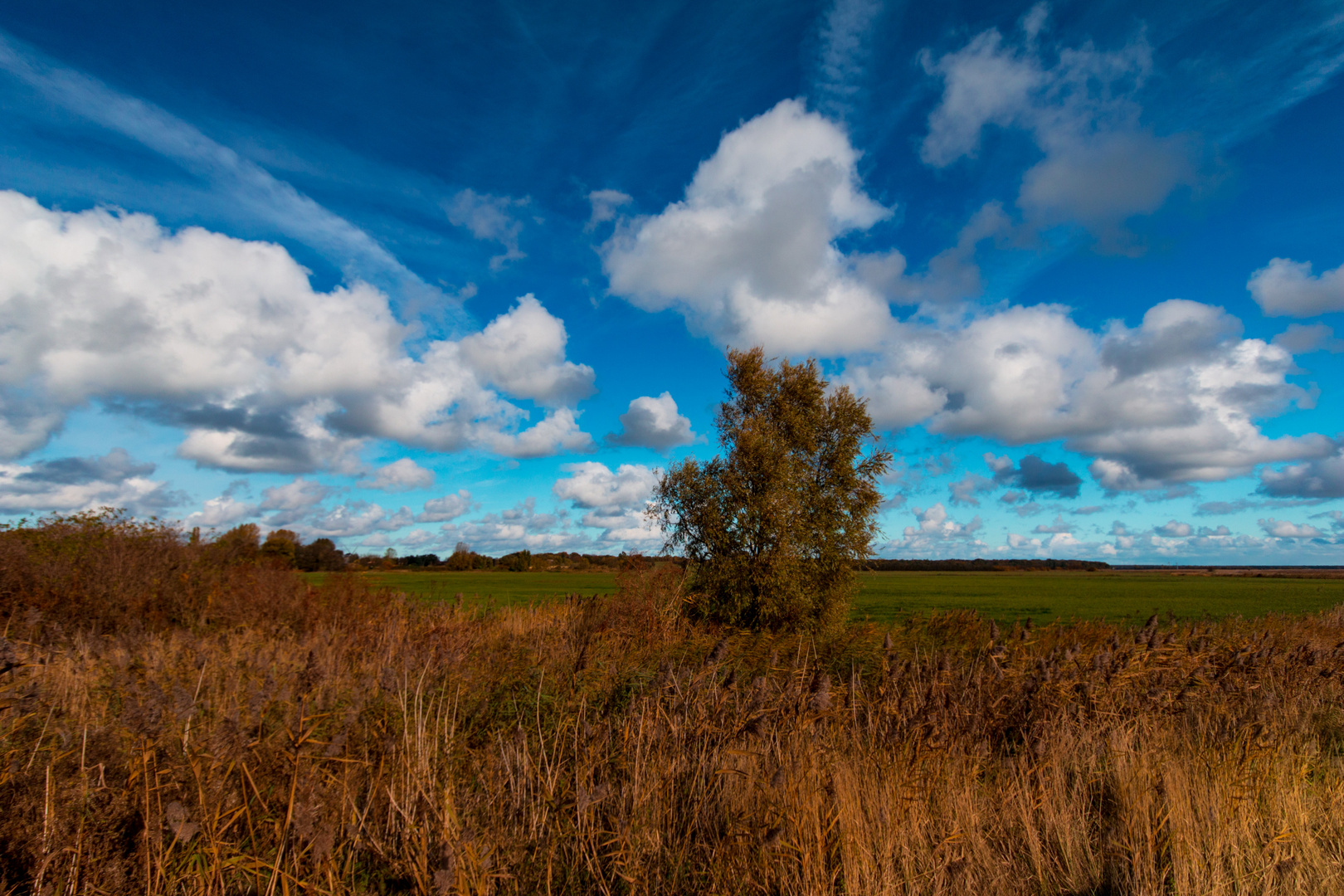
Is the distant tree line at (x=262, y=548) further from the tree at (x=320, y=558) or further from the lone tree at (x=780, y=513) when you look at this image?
the lone tree at (x=780, y=513)

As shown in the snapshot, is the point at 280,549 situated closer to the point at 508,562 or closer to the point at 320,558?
the point at 320,558

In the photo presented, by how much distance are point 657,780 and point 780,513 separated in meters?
12.5

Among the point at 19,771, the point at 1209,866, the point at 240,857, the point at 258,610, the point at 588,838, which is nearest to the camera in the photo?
the point at 240,857

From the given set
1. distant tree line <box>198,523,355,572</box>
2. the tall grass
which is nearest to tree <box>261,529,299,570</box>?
distant tree line <box>198,523,355,572</box>

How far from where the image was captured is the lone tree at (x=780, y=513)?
16.2 m

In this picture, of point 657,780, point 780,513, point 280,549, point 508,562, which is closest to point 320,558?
point 280,549

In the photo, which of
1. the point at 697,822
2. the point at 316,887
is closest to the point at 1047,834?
the point at 697,822

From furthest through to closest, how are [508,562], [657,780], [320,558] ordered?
1. [508,562]
2. [320,558]
3. [657,780]

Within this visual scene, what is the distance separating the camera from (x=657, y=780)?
13.6 ft

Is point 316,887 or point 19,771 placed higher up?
point 19,771

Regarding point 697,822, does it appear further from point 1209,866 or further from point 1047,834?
point 1209,866

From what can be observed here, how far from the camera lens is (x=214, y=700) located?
17.5 ft

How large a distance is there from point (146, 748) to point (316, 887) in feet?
3.85

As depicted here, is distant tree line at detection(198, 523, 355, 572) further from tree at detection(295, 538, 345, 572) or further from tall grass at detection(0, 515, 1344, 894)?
tall grass at detection(0, 515, 1344, 894)
